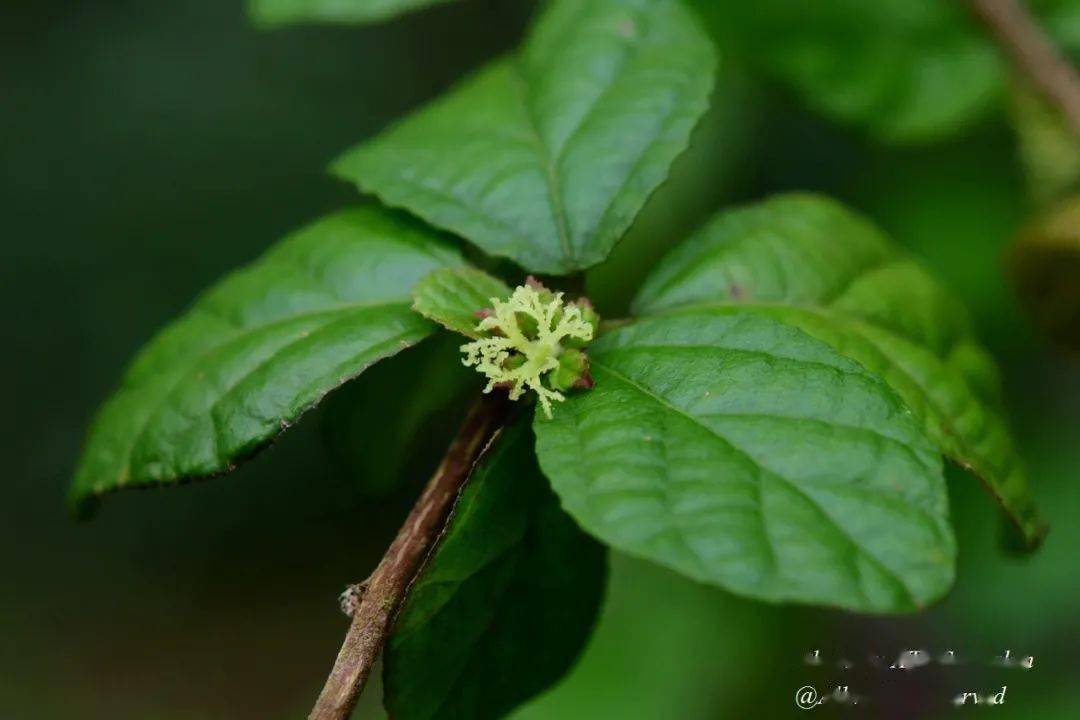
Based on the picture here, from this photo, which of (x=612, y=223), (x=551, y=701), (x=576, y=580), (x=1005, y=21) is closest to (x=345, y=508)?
(x=576, y=580)

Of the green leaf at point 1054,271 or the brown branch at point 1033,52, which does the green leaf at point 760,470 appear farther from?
the brown branch at point 1033,52

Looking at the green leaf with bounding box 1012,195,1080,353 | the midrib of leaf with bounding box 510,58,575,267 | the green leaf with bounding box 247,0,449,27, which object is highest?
the green leaf with bounding box 247,0,449,27

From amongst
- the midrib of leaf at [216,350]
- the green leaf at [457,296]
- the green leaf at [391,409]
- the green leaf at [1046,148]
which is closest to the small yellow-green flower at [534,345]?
the green leaf at [457,296]

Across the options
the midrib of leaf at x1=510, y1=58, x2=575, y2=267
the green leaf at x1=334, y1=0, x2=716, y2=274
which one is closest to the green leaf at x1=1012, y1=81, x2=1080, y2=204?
the green leaf at x1=334, y1=0, x2=716, y2=274

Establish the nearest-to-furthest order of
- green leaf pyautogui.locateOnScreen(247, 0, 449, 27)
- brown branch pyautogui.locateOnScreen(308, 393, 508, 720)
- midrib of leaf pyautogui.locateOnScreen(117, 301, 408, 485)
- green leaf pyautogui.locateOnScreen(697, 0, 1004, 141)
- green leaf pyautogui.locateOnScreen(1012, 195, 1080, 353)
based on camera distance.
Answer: brown branch pyautogui.locateOnScreen(308, 393, 508, 720) < midrib of leaf pyautogui.locateOnScreen(117, 301, 408, 485) < green leaf pyautogui.locateOnScreen(1012, 195, 1080, 353) < green leaf pyautogui.locateOnScreen(247, 0, 449, 27) < green leaf pyautogui.locateOnScreen(697, 0, 1004, 141)

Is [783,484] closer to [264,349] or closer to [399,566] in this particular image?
[399,566]

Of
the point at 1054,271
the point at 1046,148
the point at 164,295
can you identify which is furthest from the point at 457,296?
the point at 164,295

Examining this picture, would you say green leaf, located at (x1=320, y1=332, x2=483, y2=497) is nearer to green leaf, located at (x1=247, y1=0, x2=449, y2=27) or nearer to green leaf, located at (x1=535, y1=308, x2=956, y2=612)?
green leaf, located at (x1=535, y1=308, x2=956, y2=612)

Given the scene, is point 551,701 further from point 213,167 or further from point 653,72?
point 213,167
